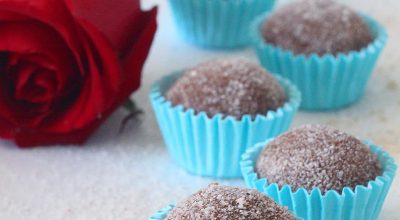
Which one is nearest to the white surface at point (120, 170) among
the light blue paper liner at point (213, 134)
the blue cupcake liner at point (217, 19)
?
the light blue paper liner at point (213, 134)

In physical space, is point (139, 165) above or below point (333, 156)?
below

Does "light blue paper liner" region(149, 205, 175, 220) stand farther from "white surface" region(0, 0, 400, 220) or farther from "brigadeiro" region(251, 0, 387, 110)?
"brigadeiro" region(251, 0, 387, 110)

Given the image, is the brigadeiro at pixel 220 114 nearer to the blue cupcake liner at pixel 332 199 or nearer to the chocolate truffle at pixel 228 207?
the blue cupcake liner at pixel 332 199

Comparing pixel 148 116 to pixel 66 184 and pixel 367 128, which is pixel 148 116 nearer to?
pixel 66 184

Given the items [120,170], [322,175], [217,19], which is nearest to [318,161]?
[322,175]

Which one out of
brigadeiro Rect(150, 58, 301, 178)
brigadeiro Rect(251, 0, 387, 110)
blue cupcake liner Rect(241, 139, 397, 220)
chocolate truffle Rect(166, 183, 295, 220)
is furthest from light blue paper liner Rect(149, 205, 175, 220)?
brigadeiro Rect(251, 0, 387, 110)

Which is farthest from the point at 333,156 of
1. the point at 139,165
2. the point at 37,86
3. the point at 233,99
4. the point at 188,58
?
the point at 188,58
